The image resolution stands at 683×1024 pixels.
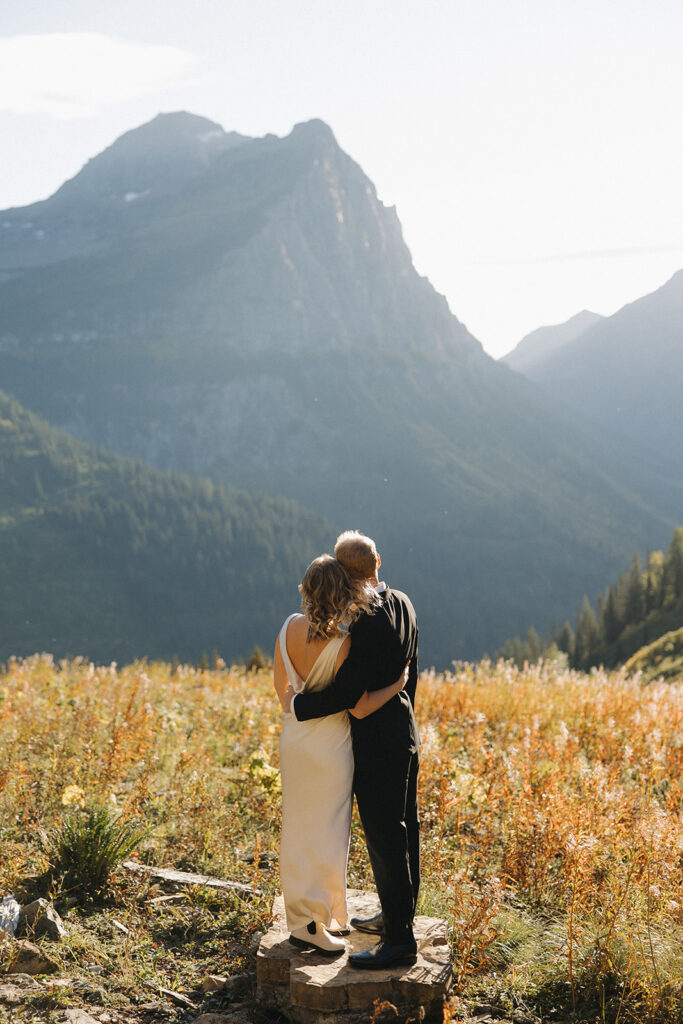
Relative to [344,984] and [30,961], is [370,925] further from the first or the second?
[30,961]

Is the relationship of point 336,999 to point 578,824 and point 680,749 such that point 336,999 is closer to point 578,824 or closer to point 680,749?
point 578,824

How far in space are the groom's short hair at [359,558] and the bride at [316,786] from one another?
0.05 m

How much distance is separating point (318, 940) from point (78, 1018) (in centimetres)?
115

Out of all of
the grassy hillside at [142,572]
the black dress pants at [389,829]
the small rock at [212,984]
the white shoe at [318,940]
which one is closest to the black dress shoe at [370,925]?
the white shoe at [318,940]

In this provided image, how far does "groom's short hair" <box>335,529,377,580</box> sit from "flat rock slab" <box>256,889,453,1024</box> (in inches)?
71.8

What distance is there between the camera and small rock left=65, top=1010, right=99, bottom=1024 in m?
3.49

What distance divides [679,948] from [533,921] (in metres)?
0.91

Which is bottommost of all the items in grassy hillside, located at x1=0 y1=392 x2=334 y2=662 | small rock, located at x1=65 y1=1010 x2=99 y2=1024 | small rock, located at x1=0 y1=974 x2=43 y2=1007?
grassy hillside, located at x1=0 y1=392 x2=334 y2=662

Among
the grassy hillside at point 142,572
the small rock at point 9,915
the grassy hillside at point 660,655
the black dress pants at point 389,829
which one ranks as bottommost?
the grassy hillside at point 142,572

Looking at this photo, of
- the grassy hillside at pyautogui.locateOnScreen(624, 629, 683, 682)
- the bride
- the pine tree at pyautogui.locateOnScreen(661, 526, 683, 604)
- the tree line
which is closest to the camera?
the bride

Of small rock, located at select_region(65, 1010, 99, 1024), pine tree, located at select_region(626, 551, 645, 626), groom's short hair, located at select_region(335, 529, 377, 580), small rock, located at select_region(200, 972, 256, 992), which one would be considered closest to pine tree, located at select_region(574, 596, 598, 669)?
pine tree, located at select_region(626, 551, 645, 626)

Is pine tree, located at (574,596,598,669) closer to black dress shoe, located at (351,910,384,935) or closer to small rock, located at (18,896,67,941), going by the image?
black dress shoe, located at (351,910,384,935)

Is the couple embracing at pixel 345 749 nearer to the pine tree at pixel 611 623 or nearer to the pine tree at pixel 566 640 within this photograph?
the pine tree at pixel 611 623

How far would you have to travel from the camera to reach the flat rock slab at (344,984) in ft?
11.2
